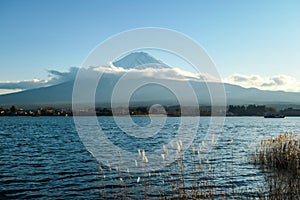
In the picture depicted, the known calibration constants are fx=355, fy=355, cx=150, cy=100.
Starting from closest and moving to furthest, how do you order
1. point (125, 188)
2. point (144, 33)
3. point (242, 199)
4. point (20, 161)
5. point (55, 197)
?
point (242, 199) → point (55, 197) → point (125, 188) → point (144, 33) → point (20, 161)

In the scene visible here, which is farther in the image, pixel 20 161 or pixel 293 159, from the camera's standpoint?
pixel 20 161

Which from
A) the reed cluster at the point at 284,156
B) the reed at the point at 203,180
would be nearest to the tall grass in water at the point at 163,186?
the reed at the point at 203,180

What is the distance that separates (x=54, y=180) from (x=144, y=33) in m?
8.88

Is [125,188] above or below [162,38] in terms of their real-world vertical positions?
below

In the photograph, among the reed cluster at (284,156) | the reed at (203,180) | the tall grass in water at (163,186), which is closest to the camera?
the reed at (203,180)

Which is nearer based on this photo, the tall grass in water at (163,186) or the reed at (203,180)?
the reed at (203,180)

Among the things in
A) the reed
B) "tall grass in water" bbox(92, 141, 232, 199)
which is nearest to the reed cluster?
the reed

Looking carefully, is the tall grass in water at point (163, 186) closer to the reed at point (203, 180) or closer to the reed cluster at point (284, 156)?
the reed at point (203, 180)

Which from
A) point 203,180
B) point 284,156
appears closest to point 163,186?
point 203,180

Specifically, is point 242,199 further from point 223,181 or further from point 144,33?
point 144,33

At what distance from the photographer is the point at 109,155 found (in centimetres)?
2770

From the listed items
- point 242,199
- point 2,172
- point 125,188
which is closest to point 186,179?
point 125,188

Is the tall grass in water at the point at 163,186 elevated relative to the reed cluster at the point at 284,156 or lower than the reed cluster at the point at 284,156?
lower

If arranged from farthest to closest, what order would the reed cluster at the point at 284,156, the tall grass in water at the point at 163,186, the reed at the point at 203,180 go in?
the reed cluster at the point at 284,156 → the tall grass in water at the point at 163,186 → the reed at the point at 203,180
